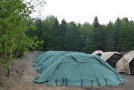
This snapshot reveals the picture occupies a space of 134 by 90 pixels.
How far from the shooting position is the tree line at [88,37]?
37.6m

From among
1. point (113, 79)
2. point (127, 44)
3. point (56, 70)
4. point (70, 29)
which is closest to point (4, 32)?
point (56, 70)

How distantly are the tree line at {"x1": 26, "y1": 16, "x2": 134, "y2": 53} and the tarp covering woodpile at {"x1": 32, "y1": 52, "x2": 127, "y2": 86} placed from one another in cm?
2665

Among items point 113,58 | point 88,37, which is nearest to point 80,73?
point 113,58

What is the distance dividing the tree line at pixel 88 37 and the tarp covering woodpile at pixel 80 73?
26.7 metres

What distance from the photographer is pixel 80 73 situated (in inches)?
342

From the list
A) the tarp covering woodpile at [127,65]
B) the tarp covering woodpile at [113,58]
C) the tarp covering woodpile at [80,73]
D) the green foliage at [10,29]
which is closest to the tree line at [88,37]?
the tarp covering woodpile at [113,58]

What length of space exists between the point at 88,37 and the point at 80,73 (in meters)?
35.2

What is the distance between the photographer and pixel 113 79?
8.92m

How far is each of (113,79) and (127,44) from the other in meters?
30.2

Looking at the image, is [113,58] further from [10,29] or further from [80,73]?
[10,29]

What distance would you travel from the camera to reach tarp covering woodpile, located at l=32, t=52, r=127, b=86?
8.42 meters

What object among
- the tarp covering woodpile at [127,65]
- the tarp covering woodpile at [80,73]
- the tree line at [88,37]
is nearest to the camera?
the tarp covering woodpile at [80,73]

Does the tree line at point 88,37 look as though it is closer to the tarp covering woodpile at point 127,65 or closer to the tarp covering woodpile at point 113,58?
the tarp covering woodpile at point 113,58

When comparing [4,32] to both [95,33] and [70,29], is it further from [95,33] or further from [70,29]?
[70,29]
